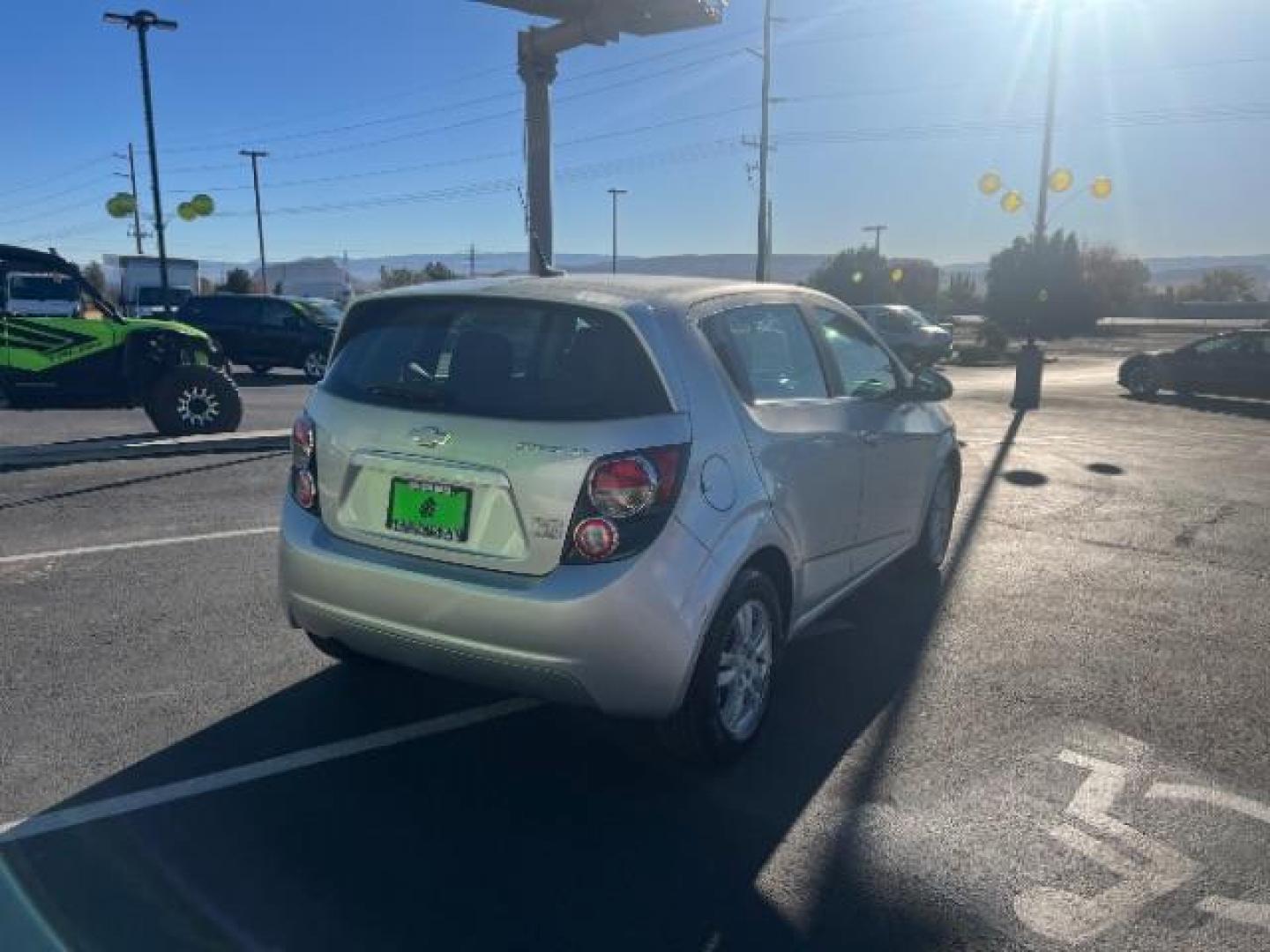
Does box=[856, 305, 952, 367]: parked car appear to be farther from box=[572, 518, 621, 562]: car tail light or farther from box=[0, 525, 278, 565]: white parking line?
box=[572, 518, 621, 562]: car tail light

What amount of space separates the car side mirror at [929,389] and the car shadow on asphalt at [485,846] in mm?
1825

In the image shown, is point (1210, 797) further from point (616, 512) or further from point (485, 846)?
point (485, 846)

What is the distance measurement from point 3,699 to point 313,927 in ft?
7.30

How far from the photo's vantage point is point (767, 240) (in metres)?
38.7

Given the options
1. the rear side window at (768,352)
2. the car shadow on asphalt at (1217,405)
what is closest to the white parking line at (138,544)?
the rear side window at (768,352)

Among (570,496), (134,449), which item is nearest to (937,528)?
(570,496)

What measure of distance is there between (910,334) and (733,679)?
26340 millimetres

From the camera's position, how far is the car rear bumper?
3.04 m

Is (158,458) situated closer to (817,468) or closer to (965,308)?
(817,468)

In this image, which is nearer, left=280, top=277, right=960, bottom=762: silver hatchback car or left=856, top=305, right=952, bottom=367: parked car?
left=280, top=277, right=960, bottom=762: silver hatchback car

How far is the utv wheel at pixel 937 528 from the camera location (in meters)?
5.73

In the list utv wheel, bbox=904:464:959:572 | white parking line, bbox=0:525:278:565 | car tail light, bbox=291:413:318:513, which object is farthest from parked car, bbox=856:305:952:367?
car tail light, bbox=291:413:318:513

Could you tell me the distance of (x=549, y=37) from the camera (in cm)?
991

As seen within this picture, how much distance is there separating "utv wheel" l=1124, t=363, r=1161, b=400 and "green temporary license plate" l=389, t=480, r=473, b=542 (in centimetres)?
1843
